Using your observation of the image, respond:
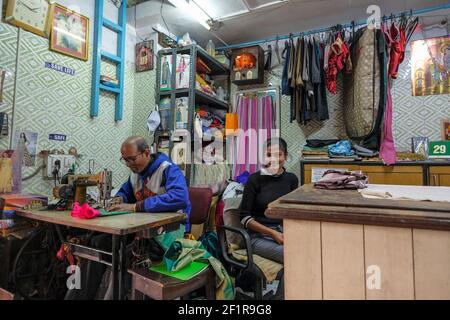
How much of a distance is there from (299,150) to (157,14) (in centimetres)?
255

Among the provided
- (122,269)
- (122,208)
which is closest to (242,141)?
(122,208)

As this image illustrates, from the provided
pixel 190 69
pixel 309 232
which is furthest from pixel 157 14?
pixel 309 232

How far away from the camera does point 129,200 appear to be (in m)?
2.21

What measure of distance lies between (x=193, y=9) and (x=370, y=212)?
10.0ft

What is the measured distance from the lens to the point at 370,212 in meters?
0.74

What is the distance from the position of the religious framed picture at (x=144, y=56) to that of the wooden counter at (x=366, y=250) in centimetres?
308

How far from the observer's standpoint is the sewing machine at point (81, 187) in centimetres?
182

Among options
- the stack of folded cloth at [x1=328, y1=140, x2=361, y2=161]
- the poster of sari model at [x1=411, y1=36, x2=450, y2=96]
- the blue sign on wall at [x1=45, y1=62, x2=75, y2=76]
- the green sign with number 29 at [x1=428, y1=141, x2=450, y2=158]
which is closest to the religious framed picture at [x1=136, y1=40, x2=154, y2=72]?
the blue sign on wall at [x1=45, y1=62, x2=75, y2=76]

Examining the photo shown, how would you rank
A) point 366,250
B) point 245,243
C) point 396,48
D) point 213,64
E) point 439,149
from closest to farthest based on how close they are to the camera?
point 366,250
point 245,243
point 439,149
point 396,48
point 213,64

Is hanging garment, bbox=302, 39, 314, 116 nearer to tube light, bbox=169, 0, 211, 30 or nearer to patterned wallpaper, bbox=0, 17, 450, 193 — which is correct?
patterned wallpaper, bbox=0, 17, 450, 193

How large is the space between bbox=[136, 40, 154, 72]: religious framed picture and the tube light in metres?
0.66

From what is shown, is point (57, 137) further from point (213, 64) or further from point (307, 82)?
point (307, 82)

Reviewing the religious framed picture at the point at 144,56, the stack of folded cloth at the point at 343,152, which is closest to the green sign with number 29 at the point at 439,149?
the stack of folded cloth at the point at 343,152
